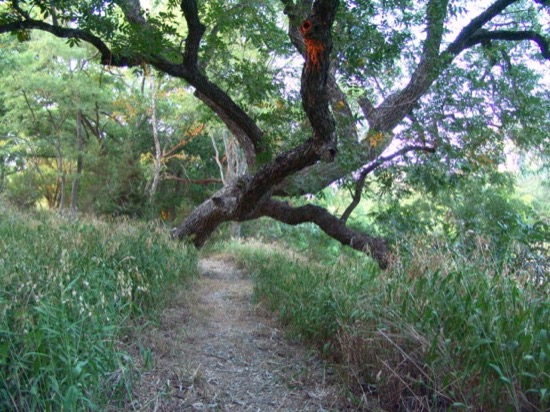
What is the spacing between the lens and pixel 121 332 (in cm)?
357

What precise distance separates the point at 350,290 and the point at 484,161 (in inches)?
215

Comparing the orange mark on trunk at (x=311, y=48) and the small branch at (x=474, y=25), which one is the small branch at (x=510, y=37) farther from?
the orange mark on trunk at (x=311, y=48)

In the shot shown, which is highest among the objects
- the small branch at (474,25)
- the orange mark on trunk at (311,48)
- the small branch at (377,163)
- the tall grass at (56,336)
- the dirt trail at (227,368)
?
the small branch at (474,25)

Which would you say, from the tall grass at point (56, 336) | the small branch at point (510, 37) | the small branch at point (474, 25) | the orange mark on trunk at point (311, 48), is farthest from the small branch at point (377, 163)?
the tall grass at point (56, 336)

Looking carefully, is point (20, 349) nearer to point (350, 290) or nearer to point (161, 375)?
point (161, 375)

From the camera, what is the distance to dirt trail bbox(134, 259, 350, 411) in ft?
10.3

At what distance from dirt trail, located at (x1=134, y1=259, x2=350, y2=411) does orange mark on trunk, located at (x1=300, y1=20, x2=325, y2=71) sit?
292 centimetres

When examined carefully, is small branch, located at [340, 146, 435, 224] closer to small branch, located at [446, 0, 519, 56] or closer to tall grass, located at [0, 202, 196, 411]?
small branch, located at [446, 0, 519, 56]

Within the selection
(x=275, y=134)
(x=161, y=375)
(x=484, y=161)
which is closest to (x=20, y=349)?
(x=161, y=375)

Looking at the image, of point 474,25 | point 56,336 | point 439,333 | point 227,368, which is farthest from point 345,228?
point 56,336

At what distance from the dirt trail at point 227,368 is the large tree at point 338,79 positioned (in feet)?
8.04

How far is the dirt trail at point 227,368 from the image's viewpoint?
312 cm

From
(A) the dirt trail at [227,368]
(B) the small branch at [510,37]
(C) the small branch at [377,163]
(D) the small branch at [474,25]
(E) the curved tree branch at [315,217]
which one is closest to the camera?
(A) the dirt trail at [227,368]

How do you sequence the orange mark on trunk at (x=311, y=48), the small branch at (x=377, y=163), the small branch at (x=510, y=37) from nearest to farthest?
the orange mark on trunk at (x=311, y=48) → the small branch at (x=377, y=163) → the small branch at (x=510, y=37)
